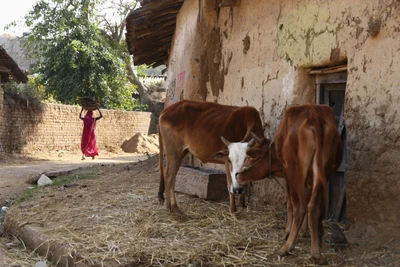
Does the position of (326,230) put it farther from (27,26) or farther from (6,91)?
(27,26)

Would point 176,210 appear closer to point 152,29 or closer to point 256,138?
point 256,138

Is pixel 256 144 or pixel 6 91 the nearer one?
pixel 256 144

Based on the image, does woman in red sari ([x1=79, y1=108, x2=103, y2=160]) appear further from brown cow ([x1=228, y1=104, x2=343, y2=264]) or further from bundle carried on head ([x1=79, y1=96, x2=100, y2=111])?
brown cow ([x1=228, y1=104, x2=343, y2=264])

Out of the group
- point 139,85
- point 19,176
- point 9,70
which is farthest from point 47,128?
point 139,85

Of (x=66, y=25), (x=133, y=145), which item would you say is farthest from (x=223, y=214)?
(x=66, y=25)

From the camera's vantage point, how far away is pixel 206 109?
22.1 ft

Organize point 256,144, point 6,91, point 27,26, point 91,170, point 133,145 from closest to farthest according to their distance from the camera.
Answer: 1. point 256,144
2. point 91,170
3. point 6,91
4. point 133,145
5. point 27,26

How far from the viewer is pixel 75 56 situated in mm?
23688

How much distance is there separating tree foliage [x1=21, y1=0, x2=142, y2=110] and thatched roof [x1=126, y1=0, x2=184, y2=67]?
11.8 metres

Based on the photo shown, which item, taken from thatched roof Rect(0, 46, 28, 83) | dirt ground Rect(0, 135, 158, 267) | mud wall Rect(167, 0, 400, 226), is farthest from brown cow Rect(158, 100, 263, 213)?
thatched roof Rect(0, 46, 28, 83)

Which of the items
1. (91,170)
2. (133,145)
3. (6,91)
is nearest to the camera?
(91,170)

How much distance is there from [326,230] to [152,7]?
20.0 ft

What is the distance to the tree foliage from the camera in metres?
24.0

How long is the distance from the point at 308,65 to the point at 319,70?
16 cm
